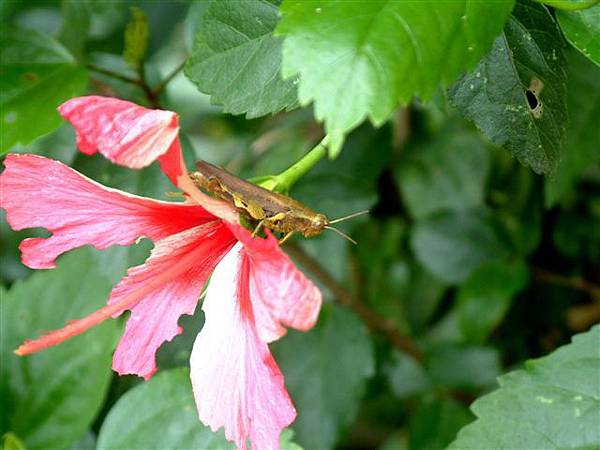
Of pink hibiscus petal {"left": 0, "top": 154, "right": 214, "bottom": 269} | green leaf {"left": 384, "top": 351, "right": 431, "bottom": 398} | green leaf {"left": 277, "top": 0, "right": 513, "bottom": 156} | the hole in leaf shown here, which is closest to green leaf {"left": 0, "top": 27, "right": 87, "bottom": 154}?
pink hibiscus petal {"left": 0, "top": 154, "right": 214, "bottom": 269}

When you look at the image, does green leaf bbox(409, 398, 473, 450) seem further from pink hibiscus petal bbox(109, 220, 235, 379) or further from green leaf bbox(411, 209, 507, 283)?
pink hibiscus petal bbox(109, 220, 235, 379)

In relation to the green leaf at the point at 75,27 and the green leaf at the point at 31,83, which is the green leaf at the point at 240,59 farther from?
the green leaf at the point at 75,27

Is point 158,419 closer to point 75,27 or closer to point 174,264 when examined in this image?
point 174,264

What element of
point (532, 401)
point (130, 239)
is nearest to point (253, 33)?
point (130, 239)

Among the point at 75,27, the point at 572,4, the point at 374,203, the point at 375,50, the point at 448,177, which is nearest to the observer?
the point at 375,50

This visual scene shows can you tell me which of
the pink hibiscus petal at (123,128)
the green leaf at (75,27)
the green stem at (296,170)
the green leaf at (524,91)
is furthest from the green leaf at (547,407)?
the green leaf at (75,27)

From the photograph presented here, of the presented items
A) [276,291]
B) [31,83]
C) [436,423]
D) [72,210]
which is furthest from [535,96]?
[436,423]

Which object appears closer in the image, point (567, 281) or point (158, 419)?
point (158, 419)
